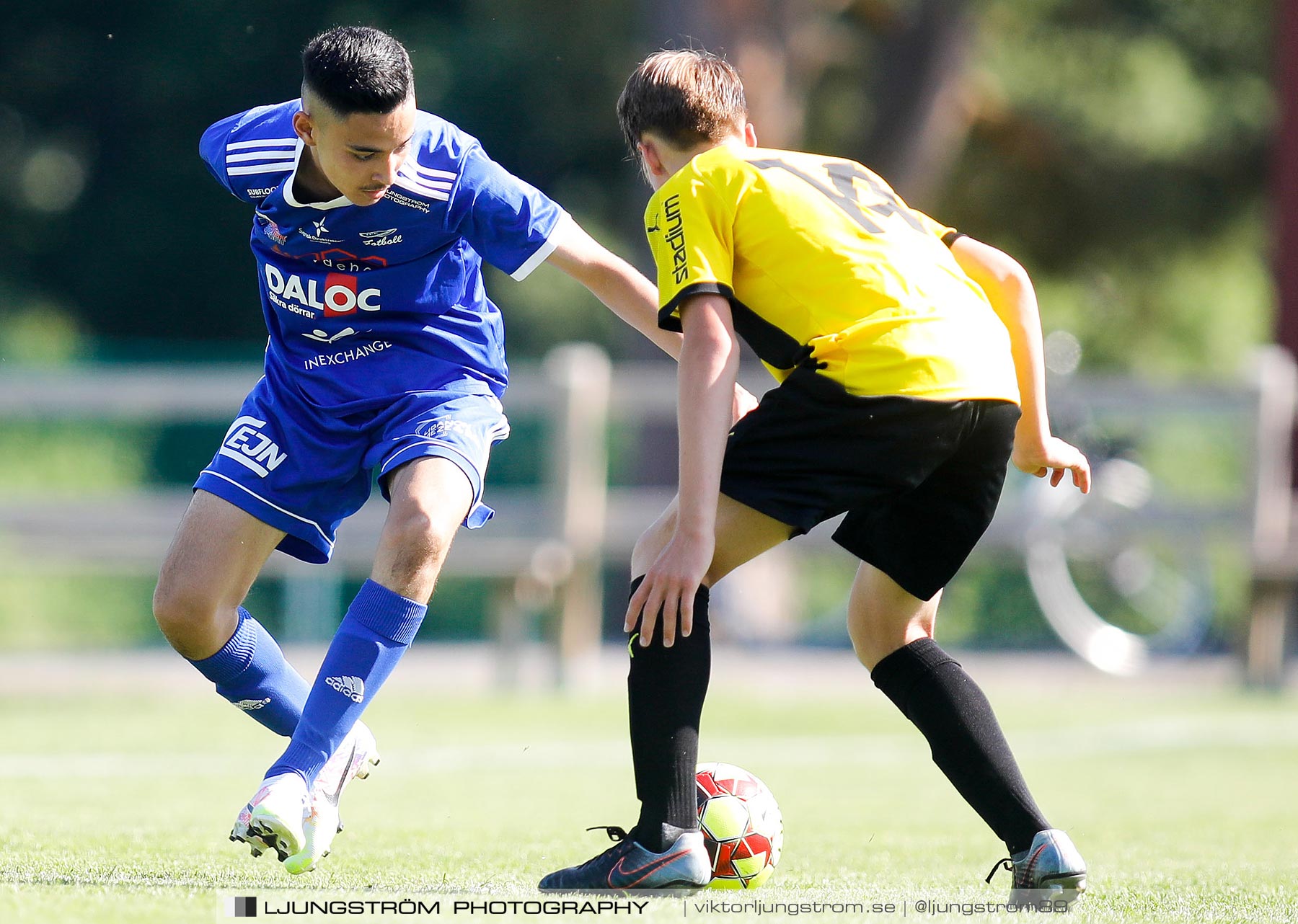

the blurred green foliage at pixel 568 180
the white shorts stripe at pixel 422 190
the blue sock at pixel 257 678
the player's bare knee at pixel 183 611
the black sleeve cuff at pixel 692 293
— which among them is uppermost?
the blurred green foliage at pixel 568 180

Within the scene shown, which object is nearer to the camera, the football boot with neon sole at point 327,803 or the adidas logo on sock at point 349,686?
the football boot with neon sole at point 327,803

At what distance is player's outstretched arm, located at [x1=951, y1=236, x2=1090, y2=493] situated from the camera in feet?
11.5

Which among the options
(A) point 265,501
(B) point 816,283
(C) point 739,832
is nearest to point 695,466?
(B) point 816,283

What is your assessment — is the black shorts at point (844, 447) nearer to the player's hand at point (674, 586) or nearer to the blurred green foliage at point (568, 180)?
the player's hand at point (674, 586)

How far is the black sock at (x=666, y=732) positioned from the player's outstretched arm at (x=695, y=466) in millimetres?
60

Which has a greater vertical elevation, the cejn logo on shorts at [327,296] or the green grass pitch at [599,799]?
the cejn logo on shorts at [327,296]

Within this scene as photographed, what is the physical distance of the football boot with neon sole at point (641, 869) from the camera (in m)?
3.21

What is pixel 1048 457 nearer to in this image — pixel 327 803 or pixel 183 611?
pixel 327 803

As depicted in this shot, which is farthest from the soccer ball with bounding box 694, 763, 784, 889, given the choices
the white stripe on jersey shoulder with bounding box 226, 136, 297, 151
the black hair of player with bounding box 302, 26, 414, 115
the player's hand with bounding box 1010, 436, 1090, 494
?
the white stripe on jersey shoulder with bounding box 226, 136, 297, 151

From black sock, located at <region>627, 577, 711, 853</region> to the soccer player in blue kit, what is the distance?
0.65 meters

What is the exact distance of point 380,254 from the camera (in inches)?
154

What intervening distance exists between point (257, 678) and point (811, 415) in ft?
5.20

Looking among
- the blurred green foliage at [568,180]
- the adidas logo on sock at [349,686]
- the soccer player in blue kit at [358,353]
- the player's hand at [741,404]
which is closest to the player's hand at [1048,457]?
the player's hand at [741,404]

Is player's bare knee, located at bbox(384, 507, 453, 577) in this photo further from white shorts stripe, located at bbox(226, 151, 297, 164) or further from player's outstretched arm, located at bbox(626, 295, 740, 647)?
white shorts stripe, located at bbox(226, 151, 297, 164)
